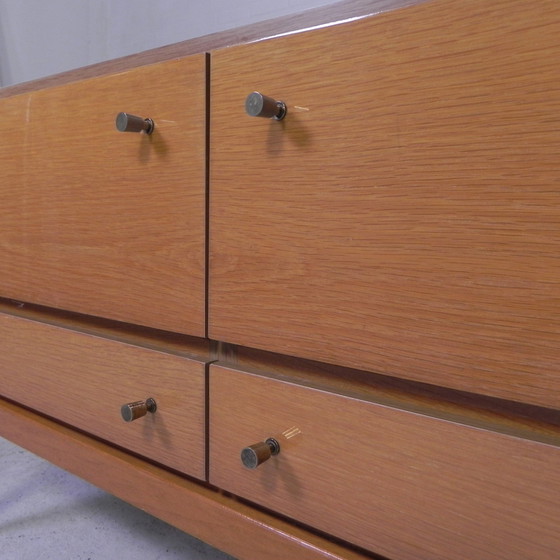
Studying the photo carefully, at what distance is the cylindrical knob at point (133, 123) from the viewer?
1.26ft

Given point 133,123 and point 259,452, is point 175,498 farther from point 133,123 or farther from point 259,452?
point 133,123

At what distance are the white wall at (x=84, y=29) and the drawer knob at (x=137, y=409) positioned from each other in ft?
2.82

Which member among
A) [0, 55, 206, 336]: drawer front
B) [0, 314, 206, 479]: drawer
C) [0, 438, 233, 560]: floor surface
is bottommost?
[0, 438, 233, 560]: floor surface

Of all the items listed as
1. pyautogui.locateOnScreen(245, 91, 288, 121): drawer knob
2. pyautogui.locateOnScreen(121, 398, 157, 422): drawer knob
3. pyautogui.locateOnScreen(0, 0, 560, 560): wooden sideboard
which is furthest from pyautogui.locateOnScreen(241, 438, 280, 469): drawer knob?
pyautogui.locateOnScreen(245, 91, 288, 121): drawer knob

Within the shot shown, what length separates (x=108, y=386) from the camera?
0.46m

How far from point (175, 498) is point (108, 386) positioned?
0.11 meters

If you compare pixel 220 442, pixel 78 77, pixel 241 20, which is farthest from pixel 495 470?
pixel 241 20

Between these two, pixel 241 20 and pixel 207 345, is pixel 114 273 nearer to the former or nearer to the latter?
pixel 207 345

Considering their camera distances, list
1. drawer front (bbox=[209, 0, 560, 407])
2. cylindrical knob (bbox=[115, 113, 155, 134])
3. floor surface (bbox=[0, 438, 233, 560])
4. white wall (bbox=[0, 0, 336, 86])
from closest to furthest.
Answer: drawer front (bbox=[209, 0, 560, 407]), cylindrical knob (bbox=[115, 113, 155, 134]), floor surface (bbox=[0, 438, 233, 560]), white wall (bbox=[0, 0, 336, 86])

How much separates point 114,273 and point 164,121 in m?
0.14

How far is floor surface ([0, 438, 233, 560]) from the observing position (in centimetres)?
64

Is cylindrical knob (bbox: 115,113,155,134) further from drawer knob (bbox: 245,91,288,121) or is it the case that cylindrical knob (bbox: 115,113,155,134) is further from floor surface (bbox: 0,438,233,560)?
floor surface (bbox: 0,438,233,560)

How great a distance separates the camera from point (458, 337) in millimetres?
281

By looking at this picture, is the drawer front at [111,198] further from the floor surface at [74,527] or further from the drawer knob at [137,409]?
the floor surface at [74,527]
